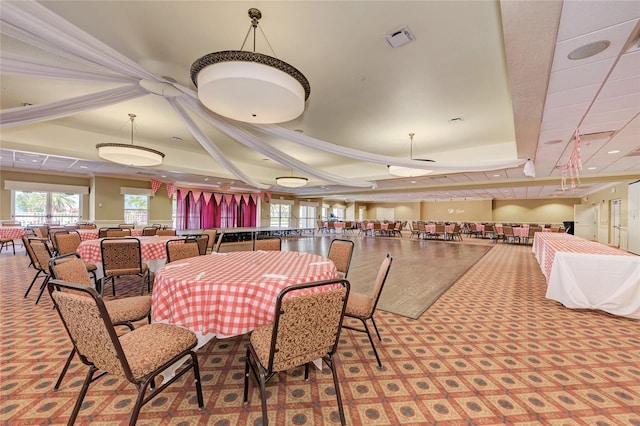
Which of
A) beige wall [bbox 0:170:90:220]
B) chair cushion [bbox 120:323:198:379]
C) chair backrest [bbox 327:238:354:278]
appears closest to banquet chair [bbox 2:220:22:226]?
beige wall [bbox 0:170:90:220]

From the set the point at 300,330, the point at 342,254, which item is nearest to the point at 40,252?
the point at 342,254

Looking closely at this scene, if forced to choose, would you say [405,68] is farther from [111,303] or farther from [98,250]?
[98,250]

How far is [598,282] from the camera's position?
10.7 ft

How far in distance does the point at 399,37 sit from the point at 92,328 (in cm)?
322

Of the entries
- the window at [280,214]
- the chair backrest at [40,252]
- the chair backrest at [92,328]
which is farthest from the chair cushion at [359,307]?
the window at [280,214]

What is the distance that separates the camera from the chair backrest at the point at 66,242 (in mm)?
3772

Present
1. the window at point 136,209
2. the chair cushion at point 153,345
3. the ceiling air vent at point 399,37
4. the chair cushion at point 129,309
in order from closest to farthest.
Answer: the chair cushion at point 153,345 → the chair cushion at point 129,309 → the ceiling air vent at point 399,37 → the window at point 136,209

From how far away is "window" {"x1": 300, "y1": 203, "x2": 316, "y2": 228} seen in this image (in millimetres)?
17166

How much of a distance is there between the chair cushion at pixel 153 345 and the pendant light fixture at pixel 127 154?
11.9 feet

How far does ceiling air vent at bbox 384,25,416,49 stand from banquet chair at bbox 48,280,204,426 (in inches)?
119

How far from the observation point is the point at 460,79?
3301 millimetres

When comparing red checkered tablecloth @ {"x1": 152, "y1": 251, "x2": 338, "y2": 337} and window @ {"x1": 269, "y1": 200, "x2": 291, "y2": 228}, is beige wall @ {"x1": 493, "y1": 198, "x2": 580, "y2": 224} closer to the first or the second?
window @ {"x1": 269, "y1": 200, "x2": 291, "y2": 228}

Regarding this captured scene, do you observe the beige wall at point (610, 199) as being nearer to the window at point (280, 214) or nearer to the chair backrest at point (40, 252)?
the window at point (280, 214)

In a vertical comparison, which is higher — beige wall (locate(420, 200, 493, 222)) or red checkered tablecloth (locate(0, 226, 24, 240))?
beige wall (locate(420, 200, 493, 222))
